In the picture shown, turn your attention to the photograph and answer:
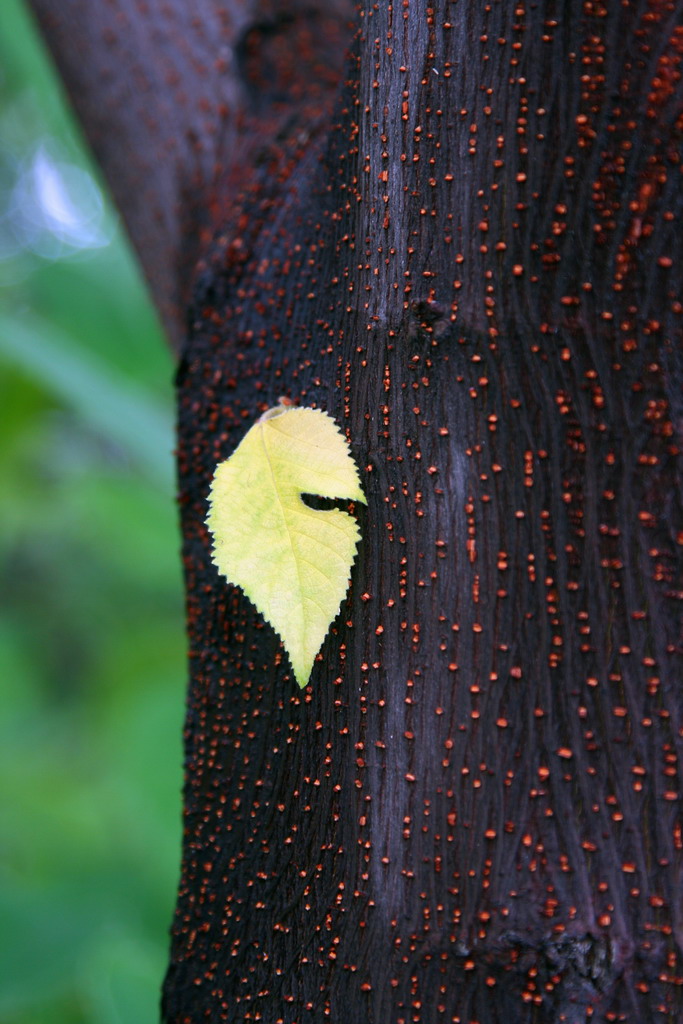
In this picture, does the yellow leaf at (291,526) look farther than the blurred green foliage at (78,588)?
No

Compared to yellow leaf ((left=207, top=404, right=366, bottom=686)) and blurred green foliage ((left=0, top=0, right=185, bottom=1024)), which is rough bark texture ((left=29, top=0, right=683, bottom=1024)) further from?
blurred green foliage ((left=0, top=0, right=185, bottom=1024))

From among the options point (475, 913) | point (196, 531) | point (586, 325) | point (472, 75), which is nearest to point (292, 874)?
point (475, 913)

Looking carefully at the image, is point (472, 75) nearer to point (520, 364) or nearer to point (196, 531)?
point (520, 364)


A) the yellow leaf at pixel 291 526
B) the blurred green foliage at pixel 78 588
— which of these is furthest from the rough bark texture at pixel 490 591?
the blurred green foliage at pixel 78 588

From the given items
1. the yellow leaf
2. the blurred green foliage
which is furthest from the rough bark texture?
the blurred green foliage

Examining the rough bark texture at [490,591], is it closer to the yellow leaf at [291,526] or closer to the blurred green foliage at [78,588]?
the yellow leaf at [291,526]
